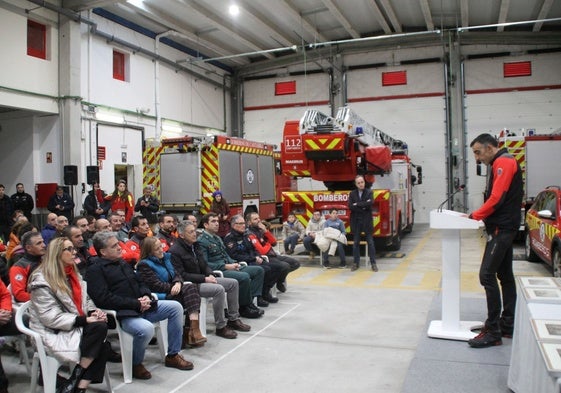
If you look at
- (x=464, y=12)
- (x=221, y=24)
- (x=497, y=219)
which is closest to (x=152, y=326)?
(x=497, y=219)

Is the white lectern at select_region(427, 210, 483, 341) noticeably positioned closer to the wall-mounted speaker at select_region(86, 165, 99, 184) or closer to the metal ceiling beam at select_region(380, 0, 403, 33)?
the wall-mounted speaker at select_region(86, 165, 99, 184)

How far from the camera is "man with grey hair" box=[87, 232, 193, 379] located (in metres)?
4.13

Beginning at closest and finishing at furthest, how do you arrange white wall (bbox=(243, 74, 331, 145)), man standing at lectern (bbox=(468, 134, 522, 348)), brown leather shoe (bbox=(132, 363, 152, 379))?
brown leather shoe (bbox=(132, 363, 152, 379))
man standing at lectern (bbox=(468, 134, 522, 348))
white wall (bbox=(243, 74, 331, 145))

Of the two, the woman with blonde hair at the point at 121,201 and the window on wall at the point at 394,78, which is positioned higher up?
the window on wall at the point at 394,78

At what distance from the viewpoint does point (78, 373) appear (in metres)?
3.62

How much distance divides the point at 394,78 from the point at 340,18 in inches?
174

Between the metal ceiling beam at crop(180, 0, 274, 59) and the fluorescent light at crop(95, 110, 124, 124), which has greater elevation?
the metal ceiling beam at crop(180, 0, 274, 59)

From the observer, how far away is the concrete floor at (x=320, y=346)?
408cm

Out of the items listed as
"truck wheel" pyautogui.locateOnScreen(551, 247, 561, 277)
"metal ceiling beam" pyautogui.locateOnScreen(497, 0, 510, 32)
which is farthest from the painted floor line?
"metal ceiling beam" pyautogui.locateOnScreen(497, 0, 510, 32)

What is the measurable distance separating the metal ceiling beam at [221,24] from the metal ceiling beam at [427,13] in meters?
5.99

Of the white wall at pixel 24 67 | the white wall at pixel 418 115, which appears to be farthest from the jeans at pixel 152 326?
the white wall at pixel 418 115

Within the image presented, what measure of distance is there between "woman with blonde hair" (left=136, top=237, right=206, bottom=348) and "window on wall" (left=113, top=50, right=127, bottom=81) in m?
11.4

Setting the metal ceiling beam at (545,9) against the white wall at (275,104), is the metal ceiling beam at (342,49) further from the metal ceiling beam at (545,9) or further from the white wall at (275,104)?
the metal ceiling beam at (545,9)

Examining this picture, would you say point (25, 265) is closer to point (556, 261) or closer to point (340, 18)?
point (556, 261)
